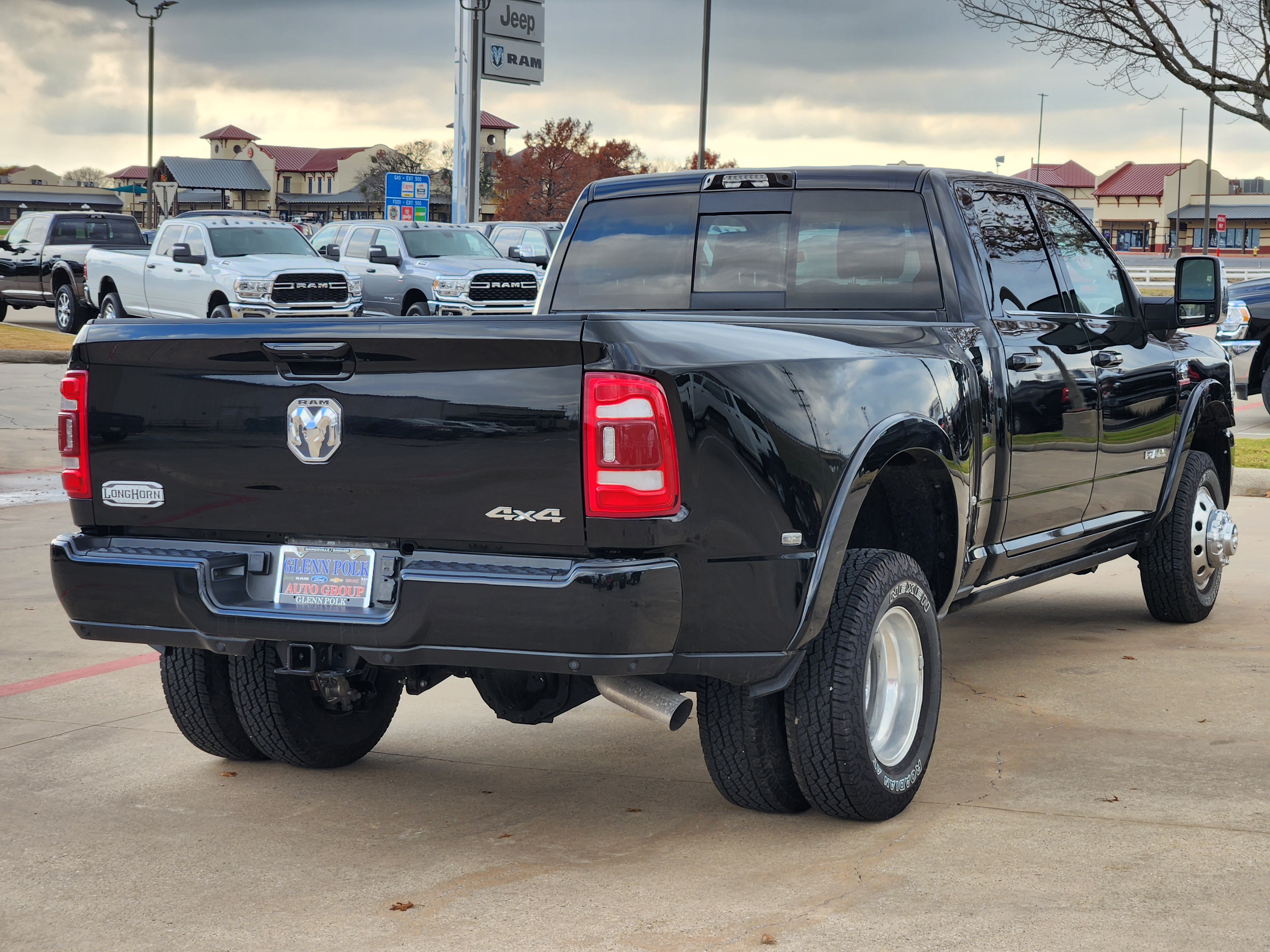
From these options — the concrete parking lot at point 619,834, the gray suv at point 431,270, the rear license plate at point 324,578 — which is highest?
the gray suv at point 431,270

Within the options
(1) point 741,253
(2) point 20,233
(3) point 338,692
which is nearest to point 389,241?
(2) point 20,233

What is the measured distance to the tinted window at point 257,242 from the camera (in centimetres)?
2181

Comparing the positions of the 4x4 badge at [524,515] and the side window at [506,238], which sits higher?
the side window at [506,238]

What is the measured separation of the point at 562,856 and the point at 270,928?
33.4 inches

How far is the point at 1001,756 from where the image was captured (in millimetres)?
5105

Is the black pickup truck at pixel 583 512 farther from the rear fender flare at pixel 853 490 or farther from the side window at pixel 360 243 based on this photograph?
the side window at pixel 360 243

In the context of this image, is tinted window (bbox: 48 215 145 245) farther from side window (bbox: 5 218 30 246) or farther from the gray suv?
the gray suv

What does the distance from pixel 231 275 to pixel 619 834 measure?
59.1 ft

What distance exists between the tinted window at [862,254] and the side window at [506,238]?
24163 mm

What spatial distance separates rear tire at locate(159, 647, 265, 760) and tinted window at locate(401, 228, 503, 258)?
1920 centimetres

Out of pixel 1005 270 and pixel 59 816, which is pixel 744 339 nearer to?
pixel 1005 270

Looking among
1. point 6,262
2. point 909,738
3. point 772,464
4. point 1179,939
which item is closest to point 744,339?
point 772,464

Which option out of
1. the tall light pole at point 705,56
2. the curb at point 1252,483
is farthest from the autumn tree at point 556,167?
the curb at point 1252,483

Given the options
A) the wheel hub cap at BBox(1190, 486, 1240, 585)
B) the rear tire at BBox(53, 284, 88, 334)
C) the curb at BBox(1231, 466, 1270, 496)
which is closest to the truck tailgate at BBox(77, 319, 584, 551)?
the wheel hub cap at BBox(1190, 486, 1240, 585)
